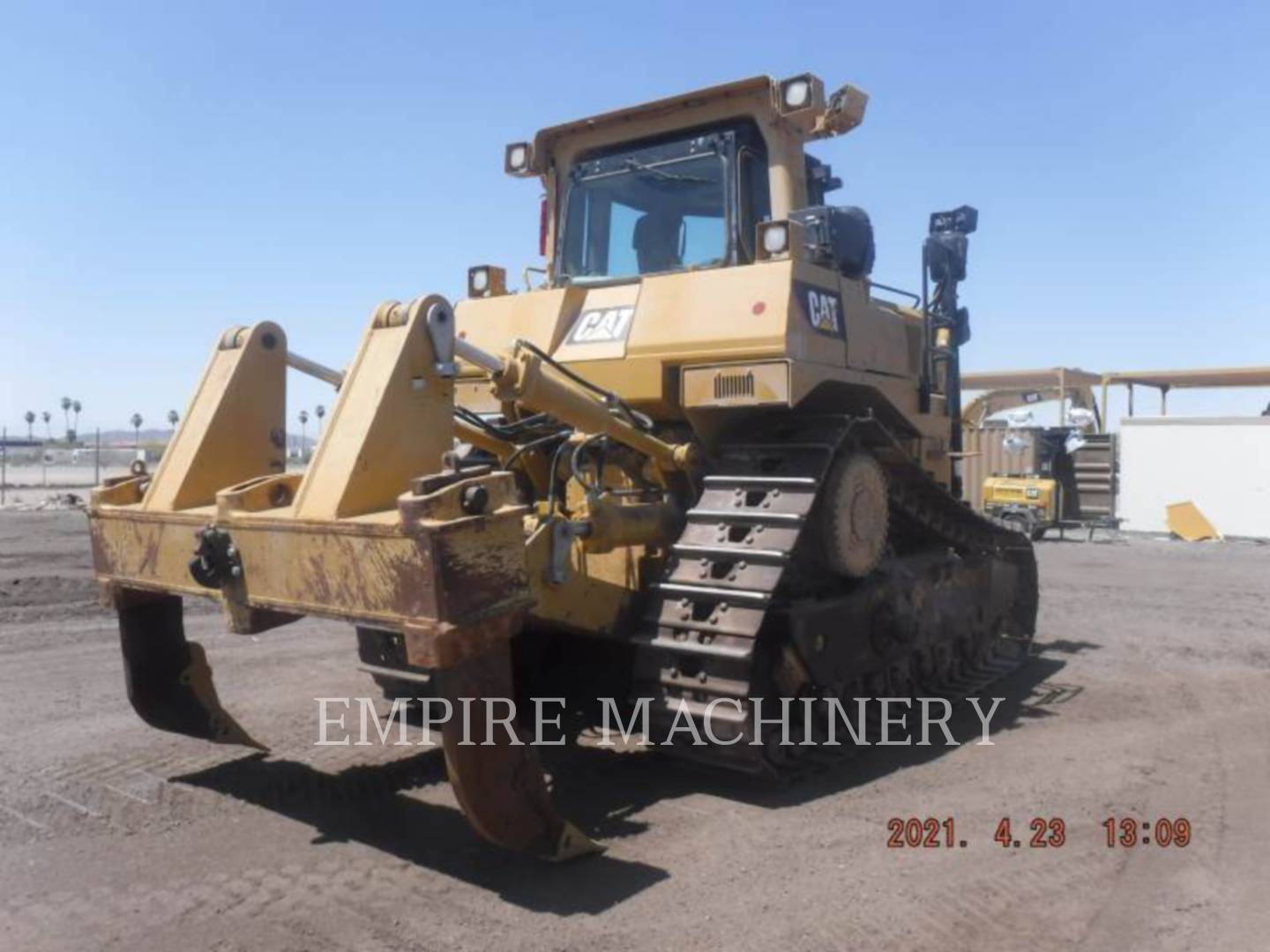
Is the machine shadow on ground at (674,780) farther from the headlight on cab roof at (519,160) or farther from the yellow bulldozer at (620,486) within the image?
the headlight on cab roof at (519,160)

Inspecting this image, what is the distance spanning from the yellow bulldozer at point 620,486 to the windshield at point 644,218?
0.7 inches

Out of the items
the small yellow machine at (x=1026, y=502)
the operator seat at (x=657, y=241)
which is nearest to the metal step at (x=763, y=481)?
the operator seat at (x=657, y=241)

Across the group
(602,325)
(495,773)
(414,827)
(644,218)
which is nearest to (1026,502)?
(644,218)

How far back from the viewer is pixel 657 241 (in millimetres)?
6785

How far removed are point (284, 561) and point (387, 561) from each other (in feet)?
1.78

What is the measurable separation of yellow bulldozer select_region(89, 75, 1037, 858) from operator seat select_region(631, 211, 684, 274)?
0.9 inches

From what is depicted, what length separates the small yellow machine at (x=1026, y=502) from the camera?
20.4m

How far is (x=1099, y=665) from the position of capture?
8.61 m

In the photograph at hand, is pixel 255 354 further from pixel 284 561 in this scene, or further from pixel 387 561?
pixel 387 561

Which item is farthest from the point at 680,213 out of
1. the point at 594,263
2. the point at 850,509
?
the point at 850,509

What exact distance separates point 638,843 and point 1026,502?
58.1 ft

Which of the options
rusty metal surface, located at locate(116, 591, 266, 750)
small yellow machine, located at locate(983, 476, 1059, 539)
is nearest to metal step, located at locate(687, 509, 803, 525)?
rusty metal surface, located at locate(116, 591, 266, 750)
